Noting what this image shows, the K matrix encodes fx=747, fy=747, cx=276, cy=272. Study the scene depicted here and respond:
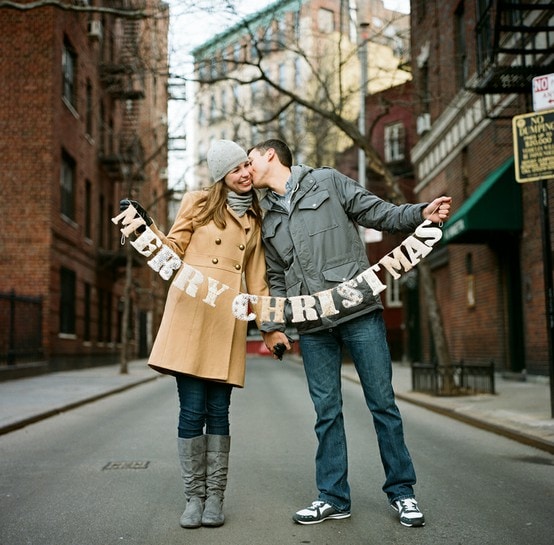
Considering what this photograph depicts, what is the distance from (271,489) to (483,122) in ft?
45.2

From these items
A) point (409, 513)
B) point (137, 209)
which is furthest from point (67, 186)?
point (409, 513)

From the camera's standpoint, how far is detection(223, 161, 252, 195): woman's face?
4.38 meters

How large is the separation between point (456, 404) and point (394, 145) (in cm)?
2779

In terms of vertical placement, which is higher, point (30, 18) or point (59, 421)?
point (30, 18)

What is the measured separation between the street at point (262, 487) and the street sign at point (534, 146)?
311 cm

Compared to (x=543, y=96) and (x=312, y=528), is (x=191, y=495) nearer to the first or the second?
(x=312, y=528)

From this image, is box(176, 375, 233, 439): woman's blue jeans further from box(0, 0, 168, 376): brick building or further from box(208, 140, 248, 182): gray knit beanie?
box(0, 0, 168, 376): brick building

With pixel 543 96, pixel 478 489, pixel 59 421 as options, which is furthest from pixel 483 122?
pixel 478 489

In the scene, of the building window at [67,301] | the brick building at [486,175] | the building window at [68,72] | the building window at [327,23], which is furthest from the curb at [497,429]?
the building window at [68,72]

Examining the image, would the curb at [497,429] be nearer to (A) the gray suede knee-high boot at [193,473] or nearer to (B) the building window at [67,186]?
(A) the gray suede knee-high boot at [193,473]

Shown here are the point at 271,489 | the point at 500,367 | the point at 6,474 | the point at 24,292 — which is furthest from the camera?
the point at 24,292

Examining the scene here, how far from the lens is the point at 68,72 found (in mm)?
23859

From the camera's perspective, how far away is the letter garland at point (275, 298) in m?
4.19

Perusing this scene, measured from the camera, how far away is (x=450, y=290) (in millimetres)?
→ 21406
